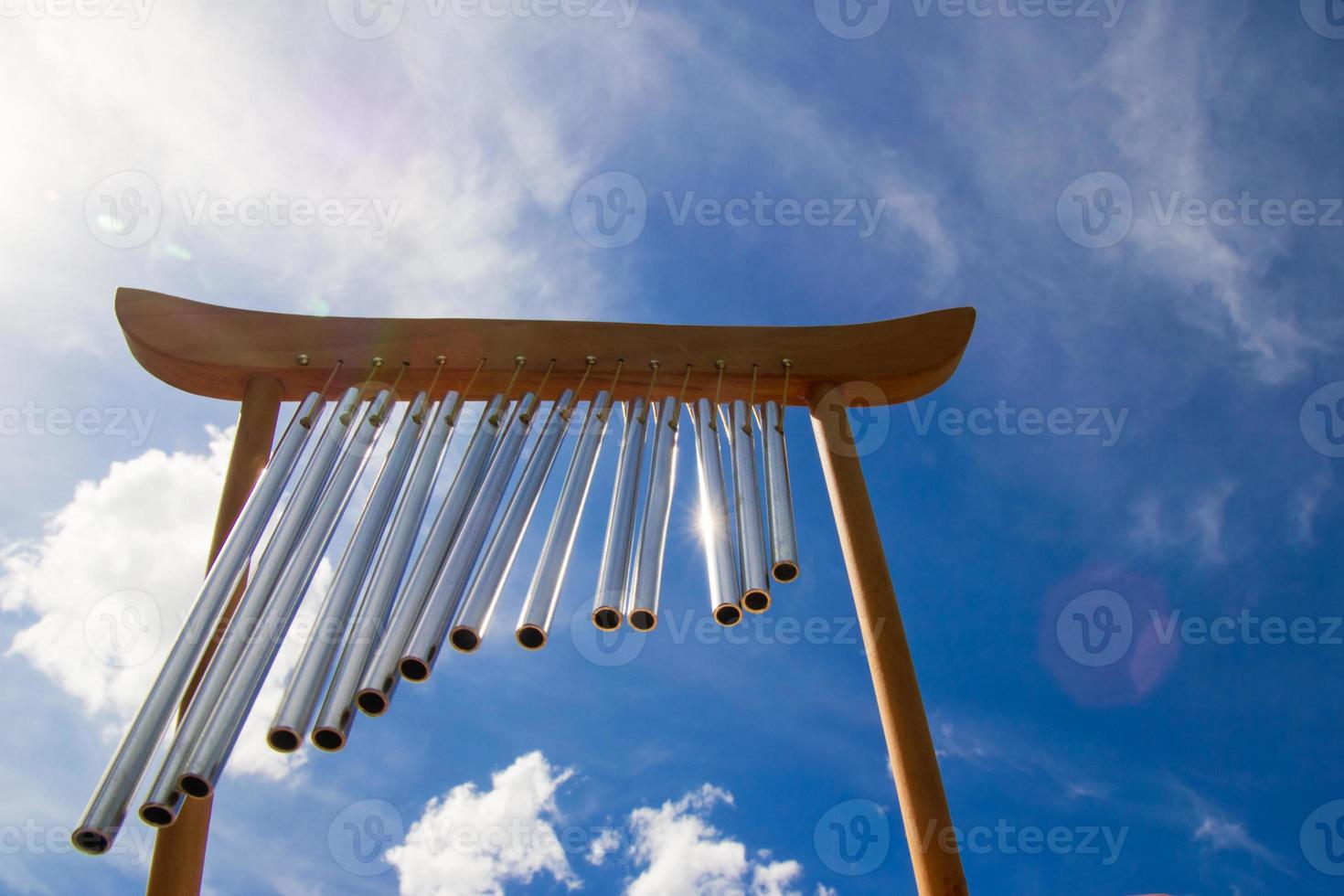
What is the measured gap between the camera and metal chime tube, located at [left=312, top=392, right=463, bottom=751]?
193 inches

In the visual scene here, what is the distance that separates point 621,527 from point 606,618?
3.21 feet

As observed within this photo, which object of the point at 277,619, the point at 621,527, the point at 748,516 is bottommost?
the point at 277,619

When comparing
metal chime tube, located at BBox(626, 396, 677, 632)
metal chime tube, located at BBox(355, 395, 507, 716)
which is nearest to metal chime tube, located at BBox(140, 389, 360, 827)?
metal chime tube, located at BBox(355, 395, 507, 716)

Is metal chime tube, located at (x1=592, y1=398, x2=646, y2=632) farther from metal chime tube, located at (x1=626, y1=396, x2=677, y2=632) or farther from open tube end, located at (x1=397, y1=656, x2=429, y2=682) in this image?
open tube end, located at (x1=397, y1=656, x2=429, y2=682)

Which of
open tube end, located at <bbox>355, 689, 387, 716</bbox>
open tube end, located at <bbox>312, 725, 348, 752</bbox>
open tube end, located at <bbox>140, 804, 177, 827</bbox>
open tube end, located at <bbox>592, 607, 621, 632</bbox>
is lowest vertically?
open tube end, located at <bbox>140, 804, 177, 827</bbox>

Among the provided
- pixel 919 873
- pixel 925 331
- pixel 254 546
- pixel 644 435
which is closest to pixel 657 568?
pixel 644 435

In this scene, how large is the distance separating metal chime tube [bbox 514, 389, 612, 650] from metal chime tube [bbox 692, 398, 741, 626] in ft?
2.43

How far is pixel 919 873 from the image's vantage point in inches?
214

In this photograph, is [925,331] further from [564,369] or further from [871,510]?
[564,369]

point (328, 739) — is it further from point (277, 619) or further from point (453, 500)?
point (453, 500)

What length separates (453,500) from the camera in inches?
256

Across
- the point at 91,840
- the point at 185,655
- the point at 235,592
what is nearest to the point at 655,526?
the point at 235,592

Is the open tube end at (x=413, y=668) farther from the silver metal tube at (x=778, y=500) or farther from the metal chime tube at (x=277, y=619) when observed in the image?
the silver metal tube at (x=778, y=500)

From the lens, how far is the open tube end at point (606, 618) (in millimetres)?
5488
